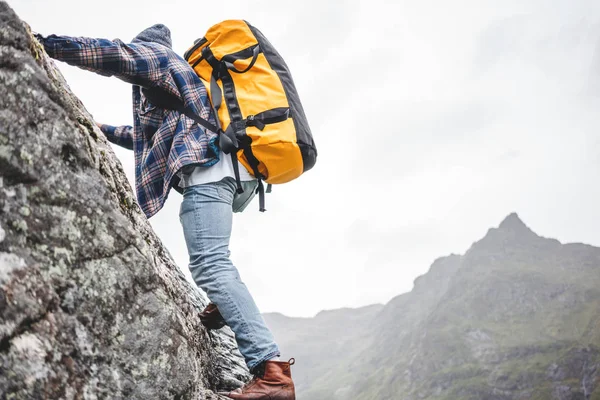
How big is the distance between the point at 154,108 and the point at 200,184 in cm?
131

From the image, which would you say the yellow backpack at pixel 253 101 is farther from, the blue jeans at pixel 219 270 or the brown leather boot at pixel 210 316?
the brown leather boot at pixel 210 316

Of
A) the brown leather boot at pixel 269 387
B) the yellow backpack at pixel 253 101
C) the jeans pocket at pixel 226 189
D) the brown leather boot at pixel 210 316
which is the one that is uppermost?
the yellow backpack at pixel 253 101

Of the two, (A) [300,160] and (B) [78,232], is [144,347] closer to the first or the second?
(B) [78,232]

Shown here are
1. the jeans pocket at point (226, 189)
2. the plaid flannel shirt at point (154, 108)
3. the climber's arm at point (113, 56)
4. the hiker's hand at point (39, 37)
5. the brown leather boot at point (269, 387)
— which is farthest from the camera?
the jeans pocket at point (226, 189)

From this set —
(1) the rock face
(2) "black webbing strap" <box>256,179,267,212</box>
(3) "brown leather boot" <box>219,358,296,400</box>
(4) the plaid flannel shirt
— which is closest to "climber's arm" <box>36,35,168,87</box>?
(4) the plaid flannel shirt

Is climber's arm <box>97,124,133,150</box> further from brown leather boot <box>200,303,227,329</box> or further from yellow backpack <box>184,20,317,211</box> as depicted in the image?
brown leather boot <box>200,303,227,329</box>

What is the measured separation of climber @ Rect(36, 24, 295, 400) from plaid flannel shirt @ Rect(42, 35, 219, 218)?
1 cm

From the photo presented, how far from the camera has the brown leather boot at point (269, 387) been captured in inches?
193

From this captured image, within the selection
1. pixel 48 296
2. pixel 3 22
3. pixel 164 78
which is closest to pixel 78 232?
pixel 48 296

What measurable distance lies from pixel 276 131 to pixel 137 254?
7.05 ft

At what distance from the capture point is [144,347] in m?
4.00

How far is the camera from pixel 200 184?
514 cm

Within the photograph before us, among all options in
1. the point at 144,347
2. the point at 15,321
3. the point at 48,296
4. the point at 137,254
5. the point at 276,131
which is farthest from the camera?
the point at 276,131


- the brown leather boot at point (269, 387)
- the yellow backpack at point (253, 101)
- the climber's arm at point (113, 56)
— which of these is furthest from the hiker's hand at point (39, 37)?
the brown leather boot at point (269, 387)
